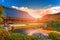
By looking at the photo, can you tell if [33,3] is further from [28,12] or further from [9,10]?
[9,10]

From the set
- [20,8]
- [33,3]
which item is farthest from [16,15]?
[33,3]

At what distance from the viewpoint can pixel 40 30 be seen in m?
1.65

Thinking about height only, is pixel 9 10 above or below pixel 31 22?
above

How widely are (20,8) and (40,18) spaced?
278mm

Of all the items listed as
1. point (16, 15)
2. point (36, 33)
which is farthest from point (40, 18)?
point (16, 15)

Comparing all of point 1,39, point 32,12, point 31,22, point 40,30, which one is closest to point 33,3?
point 32,12

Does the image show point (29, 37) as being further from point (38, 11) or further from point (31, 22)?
point (38, 11)

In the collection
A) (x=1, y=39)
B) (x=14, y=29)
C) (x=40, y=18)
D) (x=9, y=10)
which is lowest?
(x=1, y=39)

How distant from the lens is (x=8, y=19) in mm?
1689

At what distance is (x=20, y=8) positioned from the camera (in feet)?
5.65

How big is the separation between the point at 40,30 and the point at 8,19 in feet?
1.35

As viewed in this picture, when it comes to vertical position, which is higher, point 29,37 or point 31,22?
point 31,22

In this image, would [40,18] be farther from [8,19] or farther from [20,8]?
[8,19]

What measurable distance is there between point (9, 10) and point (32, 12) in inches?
11.2
